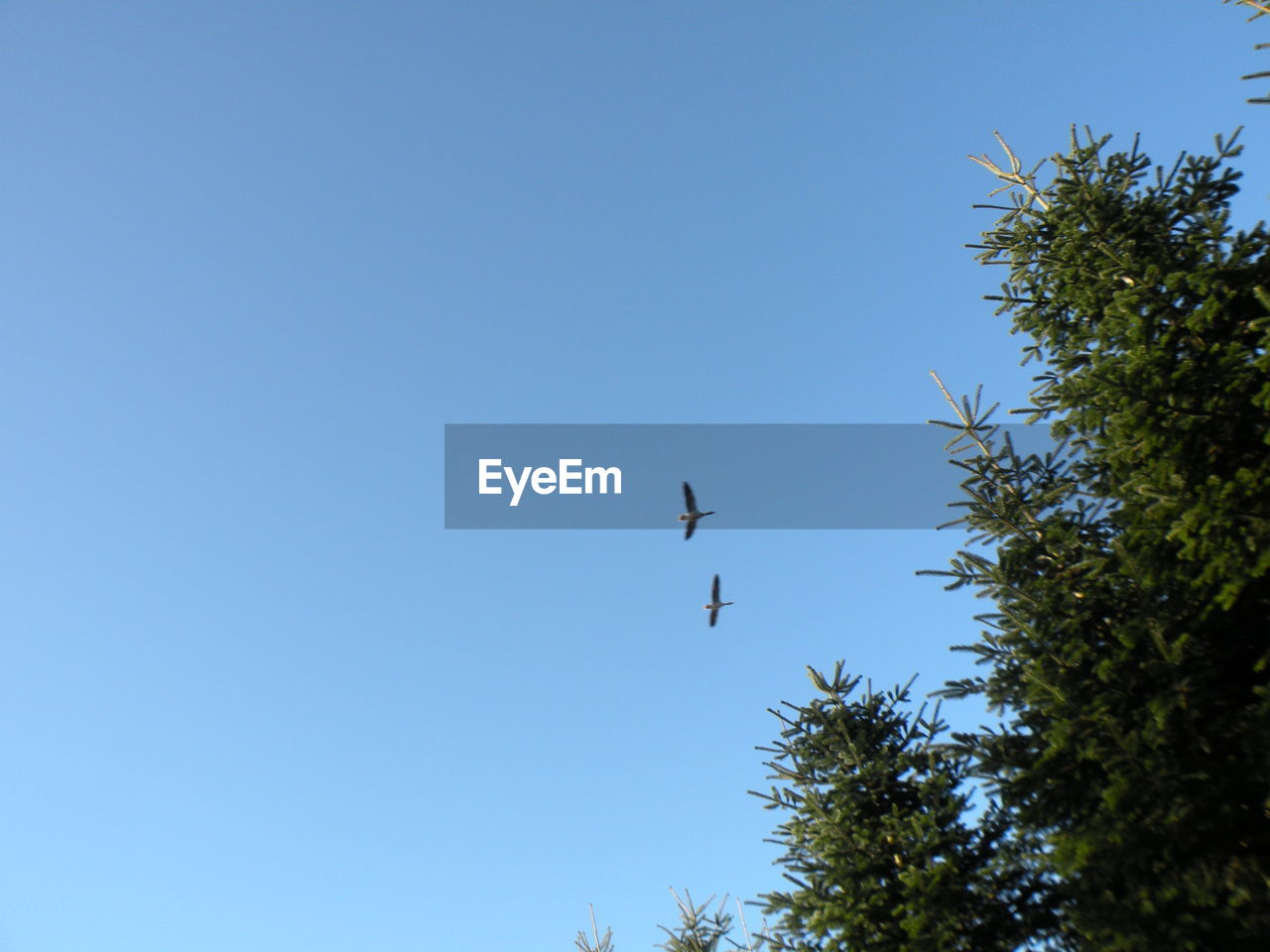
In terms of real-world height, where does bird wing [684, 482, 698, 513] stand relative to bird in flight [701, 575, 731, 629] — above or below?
above

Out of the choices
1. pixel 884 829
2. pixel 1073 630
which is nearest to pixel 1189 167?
pixel 1073 630

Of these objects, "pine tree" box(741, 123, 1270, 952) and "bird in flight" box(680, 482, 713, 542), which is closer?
"pine tree" box(741, 123, 1270, 952)

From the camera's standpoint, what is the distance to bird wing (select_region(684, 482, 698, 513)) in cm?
1545

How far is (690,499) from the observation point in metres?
15.6

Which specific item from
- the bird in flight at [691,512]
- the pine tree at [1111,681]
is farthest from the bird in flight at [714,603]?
the pine tree at [1111,681]

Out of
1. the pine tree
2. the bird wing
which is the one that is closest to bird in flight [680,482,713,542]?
the bird wing

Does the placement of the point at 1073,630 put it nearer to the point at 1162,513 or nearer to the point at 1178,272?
the point at 1162,513

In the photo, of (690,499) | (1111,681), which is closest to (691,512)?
(690,499)

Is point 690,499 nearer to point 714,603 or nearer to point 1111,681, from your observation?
point 714,603

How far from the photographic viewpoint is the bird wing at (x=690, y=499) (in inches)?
608

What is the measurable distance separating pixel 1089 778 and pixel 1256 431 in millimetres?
4181

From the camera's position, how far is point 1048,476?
1133 centimetres

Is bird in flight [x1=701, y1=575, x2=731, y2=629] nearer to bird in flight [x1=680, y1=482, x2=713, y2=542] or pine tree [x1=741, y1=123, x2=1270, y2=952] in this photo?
bird in flight [x1=680, y1=482, x2=713, y2=542]

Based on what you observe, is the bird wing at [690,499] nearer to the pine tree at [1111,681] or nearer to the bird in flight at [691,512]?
the bird in flight at [691,512]
